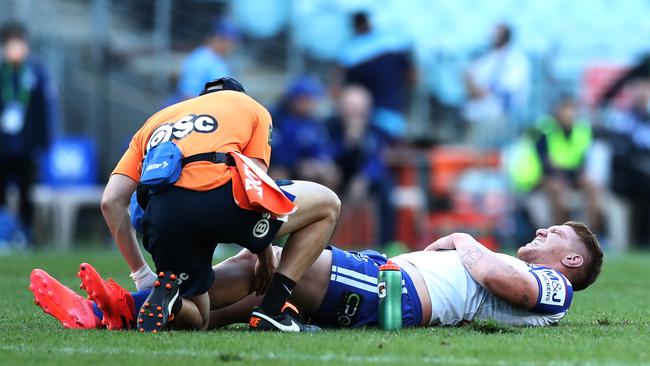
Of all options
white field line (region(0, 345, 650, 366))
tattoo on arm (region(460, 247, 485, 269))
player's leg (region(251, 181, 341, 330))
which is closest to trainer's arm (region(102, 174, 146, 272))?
player's leg (region(251, 181, 341, 330))

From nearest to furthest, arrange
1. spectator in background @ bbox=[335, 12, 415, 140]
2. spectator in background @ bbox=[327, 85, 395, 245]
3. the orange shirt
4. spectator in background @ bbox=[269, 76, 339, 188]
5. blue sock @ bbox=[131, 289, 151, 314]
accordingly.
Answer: the orange shirt < blue sock @ bbox=[131, 289, 151, 314] < spectator in background @ bbox=[327, 85, 395, 245] < spectator in background @ bbox=[335, 12, 415, 140] < spectator in background @ bbox=[269, 76, 339, 188]

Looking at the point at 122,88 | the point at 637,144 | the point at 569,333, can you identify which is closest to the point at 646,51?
the point at 637,144

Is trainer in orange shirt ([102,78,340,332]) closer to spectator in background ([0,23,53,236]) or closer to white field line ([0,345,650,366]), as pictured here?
white field line ([0,345,650,366])

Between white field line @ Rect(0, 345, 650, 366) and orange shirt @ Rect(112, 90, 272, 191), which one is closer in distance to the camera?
white field line @ Rect(0, 345, 650, 366)

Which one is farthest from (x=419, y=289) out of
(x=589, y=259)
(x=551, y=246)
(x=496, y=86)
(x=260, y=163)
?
(x=496, y=86)

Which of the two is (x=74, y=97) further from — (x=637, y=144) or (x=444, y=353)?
(x=444, y=353)

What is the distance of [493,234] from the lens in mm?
16641

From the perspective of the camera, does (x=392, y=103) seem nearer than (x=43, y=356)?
No

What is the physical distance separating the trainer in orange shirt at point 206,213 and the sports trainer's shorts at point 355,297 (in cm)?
18

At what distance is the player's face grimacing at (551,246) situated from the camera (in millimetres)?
6496

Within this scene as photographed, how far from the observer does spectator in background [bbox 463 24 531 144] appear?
55.1 feet

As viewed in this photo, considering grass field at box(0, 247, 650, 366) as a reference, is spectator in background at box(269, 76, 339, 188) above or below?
below

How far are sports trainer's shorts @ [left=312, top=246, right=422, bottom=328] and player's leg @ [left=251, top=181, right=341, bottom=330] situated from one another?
20 cm

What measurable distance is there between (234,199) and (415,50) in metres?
12.6
